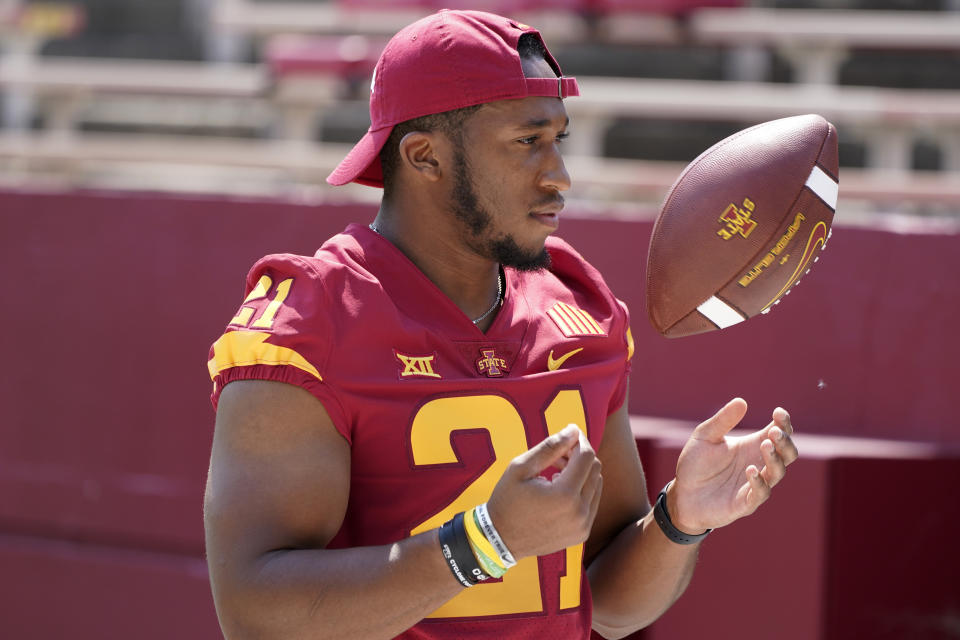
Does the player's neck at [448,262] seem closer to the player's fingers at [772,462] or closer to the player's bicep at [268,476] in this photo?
the player's bicep at [268,476]

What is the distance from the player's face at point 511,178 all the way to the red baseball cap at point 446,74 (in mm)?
29

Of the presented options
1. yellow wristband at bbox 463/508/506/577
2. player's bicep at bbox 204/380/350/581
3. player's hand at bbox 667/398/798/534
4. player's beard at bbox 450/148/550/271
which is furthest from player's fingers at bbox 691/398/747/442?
player's bicep at bbox 204/380/350/581

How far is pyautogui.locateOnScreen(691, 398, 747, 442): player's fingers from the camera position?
1.72 meters

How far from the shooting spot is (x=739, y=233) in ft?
6.31

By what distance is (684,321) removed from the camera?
6.41ft

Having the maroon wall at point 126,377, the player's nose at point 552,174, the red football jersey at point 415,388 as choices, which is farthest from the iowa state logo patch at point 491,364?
the maroon wall at point 126,377

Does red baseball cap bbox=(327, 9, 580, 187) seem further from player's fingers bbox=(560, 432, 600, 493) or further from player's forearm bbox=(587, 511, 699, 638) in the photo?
player's forearm bbox=(587, 511, 699, 638)

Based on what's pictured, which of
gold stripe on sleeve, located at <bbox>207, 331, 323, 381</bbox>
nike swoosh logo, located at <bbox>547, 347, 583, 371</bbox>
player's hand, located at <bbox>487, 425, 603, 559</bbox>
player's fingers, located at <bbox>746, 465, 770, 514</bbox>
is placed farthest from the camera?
nike swoosh logo, located at <bbox>547, 347, 583, 371</bbox>

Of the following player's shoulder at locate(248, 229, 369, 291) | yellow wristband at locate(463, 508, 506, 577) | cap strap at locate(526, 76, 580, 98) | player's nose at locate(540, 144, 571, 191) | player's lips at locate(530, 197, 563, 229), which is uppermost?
cap strap at locate(526, 76, 580, 98)

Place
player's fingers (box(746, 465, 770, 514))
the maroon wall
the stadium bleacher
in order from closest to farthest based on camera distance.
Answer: player's fingers (box(746, 465, 770, 514)) < the maroon wall < the stadium bleacher

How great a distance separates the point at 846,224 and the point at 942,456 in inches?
24.2

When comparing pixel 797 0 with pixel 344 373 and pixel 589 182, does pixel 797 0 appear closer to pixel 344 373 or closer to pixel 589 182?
pixel 589 182

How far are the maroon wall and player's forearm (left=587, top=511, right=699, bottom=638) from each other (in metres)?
1.25

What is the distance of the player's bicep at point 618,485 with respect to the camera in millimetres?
1918
